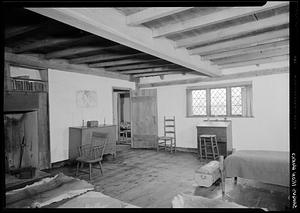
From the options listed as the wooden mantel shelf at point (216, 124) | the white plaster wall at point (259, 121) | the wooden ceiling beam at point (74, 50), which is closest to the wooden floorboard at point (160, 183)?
the wooden mantel shelf at point (216, 124)

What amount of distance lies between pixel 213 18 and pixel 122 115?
640cm

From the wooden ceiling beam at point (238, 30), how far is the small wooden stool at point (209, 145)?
2287 mm

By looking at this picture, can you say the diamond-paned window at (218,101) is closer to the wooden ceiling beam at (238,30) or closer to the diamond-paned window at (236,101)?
the diamond-paned window at (236,101)

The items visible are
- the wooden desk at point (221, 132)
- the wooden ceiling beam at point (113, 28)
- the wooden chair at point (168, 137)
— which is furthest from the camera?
the wooden chair at point (168, 137)

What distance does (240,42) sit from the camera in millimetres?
2793

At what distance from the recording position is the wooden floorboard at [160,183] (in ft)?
5.44

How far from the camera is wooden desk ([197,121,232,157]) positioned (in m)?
4.34

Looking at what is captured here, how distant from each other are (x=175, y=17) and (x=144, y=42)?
1.45 ft

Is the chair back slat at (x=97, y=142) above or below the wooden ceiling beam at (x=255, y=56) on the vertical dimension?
below

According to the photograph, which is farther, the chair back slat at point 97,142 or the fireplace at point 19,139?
the chair back slat at point 97,142

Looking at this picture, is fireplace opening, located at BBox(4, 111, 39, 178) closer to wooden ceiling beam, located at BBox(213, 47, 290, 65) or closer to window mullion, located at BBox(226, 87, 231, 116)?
wooden ceiling beam, located at BBox(213, 47, 290, 65)

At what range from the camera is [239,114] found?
462cm

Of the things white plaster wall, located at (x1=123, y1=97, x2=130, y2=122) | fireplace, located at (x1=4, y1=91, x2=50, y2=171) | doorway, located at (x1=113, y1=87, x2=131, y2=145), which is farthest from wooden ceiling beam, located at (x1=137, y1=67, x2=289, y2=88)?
fireplace, located at (x1=4, y1=91, x2=50, y2=171)

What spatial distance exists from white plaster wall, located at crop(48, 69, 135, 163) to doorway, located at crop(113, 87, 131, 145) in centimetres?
144
